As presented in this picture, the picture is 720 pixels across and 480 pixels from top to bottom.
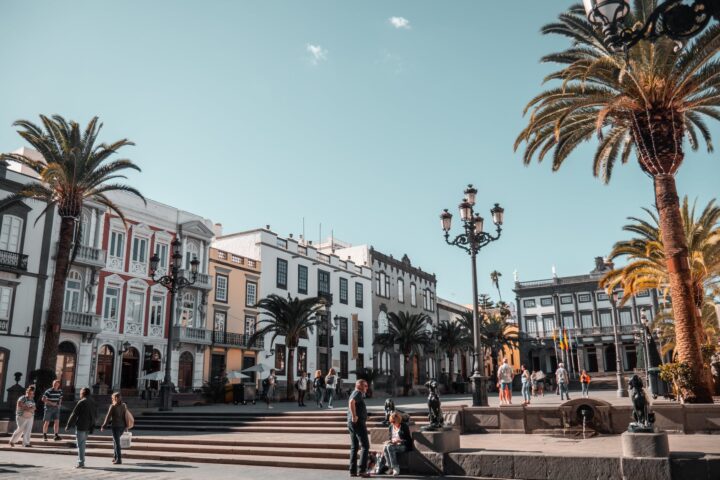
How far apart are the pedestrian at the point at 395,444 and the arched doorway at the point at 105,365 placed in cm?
2310

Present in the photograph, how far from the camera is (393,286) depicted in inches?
2170

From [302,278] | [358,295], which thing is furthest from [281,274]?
[358,295]

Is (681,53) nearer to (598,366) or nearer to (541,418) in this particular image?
(541,418)

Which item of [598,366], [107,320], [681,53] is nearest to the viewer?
[681,53]

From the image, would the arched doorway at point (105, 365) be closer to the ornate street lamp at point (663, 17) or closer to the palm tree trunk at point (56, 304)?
the palm tree trunk at point (56, 304)

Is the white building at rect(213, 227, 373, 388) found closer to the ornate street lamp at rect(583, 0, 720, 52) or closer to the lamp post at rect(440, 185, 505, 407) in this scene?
the lamp post at rect(440, 185, 505, 407)

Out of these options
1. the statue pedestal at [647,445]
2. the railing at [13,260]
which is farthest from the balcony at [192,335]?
the statue pedestal at [647,445]

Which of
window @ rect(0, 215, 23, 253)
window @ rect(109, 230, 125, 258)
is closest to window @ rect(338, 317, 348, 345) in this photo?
window @ rect(109, 230, 125, 258)

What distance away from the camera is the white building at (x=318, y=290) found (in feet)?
133

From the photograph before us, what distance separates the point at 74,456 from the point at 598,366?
60.7 m

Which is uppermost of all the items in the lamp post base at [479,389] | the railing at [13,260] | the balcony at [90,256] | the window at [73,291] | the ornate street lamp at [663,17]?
the balcony at [90,256]

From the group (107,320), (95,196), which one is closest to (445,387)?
(107,320)

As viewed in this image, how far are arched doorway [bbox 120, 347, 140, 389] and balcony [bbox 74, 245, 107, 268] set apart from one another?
16.9ft

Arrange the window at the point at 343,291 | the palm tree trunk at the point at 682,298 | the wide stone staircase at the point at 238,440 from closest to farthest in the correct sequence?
the wide stone staircase at the point at 238,440 → the palm tree trunk at the point at 682,298 → the window at the point at 343,291
